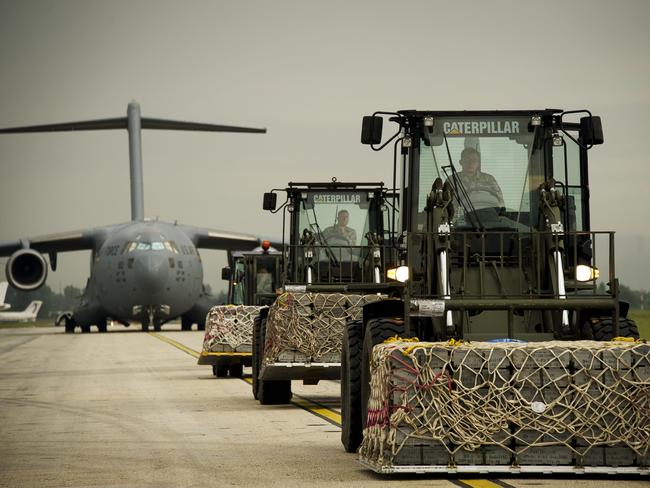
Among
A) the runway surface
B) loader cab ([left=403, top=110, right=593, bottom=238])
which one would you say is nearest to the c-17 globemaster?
the runway surface

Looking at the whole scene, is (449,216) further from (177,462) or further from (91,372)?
(91,372)

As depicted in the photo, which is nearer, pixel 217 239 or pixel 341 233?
pixel 341 233

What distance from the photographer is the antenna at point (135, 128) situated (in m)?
64.3

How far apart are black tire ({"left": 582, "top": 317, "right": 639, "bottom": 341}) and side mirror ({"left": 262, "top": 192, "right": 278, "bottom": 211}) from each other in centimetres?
935

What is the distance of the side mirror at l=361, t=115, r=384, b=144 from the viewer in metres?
11.0

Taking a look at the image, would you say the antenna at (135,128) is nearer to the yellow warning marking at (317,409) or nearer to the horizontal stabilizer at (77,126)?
the horizontal stabilizer at (77,126)

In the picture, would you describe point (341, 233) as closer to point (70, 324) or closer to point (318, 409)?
point (318, 409)

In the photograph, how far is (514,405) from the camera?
905 cm

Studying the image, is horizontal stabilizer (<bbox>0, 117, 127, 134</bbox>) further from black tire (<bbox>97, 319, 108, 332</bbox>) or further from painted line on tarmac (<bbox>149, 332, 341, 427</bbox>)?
painted line on tarmac (<bbox>149, 332, 341, 427</bbox>)

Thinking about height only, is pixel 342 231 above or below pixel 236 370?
above

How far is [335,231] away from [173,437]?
773 centimetres

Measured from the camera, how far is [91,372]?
82.5 feet

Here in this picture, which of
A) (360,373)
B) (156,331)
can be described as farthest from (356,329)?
(156,331)

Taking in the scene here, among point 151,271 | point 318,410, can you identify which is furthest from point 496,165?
point 151,271
